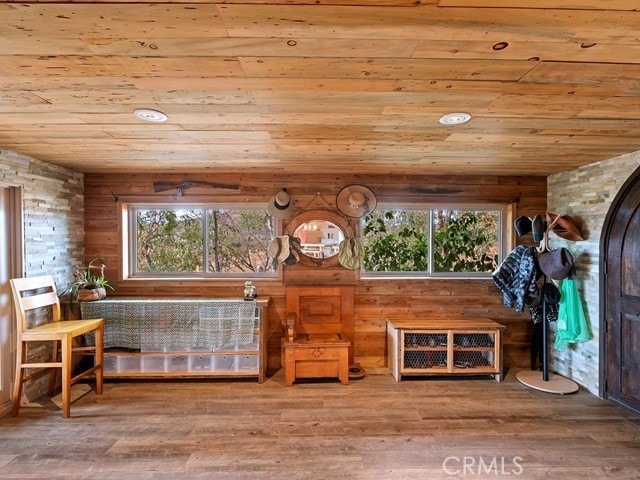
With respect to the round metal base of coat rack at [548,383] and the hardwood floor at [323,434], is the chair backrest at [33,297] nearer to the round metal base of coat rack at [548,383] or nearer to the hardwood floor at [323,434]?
the hardwood floor at [323,434]

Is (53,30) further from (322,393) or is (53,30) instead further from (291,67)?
(322,393)

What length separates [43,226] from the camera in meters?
2.99

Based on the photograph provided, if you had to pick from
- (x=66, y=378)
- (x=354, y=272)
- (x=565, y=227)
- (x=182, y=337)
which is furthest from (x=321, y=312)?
(x=565, y=227)

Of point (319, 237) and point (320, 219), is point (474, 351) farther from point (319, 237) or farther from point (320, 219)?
point (320, 219)

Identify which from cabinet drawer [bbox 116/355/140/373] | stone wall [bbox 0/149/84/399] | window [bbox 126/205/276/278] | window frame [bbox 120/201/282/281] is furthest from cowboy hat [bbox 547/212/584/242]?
stone wall [bbox 0/149/84/399]

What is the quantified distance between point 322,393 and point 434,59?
9.12ft

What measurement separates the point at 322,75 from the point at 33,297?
2.99m

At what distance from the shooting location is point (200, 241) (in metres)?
3.73

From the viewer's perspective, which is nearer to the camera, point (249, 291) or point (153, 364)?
point (153, 364)

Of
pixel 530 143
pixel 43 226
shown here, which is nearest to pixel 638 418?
pixel 530 143

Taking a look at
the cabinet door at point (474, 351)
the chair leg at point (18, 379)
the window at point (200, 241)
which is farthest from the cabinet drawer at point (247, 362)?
the cabinet door at point (474, 351)

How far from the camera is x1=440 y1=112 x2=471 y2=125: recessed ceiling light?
74.5 inches

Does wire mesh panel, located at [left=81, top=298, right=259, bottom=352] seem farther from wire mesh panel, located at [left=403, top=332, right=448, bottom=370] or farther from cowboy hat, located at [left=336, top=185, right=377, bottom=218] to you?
wire mesh panel, located at [left=403, top=332, right=448, bottom=370]

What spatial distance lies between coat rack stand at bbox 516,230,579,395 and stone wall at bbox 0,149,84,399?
4.64 metres
